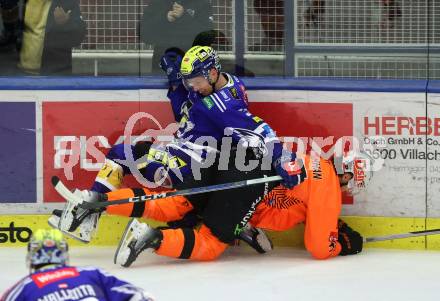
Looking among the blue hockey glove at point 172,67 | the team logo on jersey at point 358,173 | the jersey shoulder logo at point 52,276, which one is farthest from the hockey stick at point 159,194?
the jersey shoulder logo at point 52,276

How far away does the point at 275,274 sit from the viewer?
6.03m

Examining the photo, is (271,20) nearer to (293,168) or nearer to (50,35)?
(293,168)

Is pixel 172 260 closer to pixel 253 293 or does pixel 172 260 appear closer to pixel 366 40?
pixel 253 293

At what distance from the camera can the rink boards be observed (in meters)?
6.55

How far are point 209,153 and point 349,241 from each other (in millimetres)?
928

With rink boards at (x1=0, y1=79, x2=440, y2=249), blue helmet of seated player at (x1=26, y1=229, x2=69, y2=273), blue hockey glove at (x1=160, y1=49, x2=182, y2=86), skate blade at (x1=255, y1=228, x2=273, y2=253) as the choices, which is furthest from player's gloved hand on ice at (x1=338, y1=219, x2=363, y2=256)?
blue helmet of seated player at (x1=26, y1=229, x2=69, y2=273)

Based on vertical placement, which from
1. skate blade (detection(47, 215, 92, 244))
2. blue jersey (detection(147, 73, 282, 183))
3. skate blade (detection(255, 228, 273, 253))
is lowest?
skate blade (detection(255, 228, 273, 253))

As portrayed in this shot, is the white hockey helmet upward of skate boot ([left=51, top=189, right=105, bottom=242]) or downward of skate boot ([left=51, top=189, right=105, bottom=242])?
upward

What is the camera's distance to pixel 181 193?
6.21 meters

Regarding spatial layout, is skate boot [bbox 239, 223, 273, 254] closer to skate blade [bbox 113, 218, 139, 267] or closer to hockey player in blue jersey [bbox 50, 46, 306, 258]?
hockey player in blue jersey [bbox 50, 46, 306, 258]

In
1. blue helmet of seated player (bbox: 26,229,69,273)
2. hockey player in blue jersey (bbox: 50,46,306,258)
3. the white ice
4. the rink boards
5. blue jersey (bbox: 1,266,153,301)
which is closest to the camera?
blue jersey (bbox: 1,266,153,301)

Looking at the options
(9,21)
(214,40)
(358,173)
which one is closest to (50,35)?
(9,21)

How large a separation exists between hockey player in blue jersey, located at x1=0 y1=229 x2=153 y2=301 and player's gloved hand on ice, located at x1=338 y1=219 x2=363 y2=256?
7.81ft

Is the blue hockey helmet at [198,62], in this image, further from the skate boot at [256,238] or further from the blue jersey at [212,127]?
the skate boot at [256,238]
